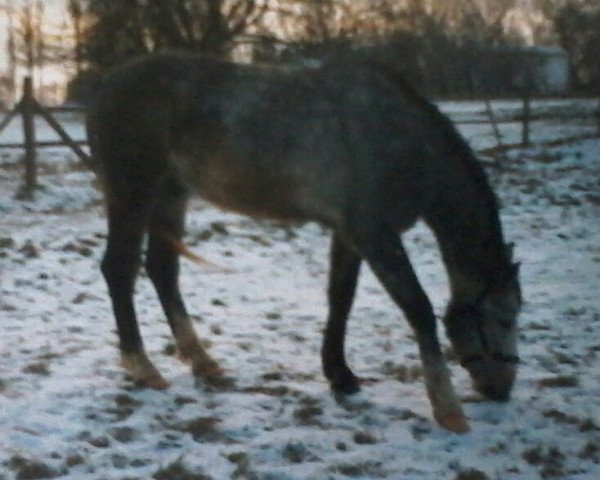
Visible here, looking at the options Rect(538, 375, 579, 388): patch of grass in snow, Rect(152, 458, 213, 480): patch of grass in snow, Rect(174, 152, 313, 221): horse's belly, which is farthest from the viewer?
Rect(538, 375, 579, 388): patch of grass in snow

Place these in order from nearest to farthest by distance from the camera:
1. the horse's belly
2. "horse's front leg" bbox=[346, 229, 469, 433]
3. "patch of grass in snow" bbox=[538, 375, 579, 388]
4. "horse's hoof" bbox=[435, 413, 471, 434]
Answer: "horse's hoof" bbox=[435, 413, 471, 434], "horse's front leg" bbox=[346, 229, 469, 433], the horse's belly, "patch of grass in snow" bbox=[538, 375, 579, 388]

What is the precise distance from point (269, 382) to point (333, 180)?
47.0 inches

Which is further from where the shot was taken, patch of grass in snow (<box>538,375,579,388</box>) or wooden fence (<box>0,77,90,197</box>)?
wooden fence (<box>0,77,90,197</box>)

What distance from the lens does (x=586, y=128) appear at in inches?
1017

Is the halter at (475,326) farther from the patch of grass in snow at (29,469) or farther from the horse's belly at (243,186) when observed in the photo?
the patch of grass in snow at (29,469)

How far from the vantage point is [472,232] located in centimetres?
484

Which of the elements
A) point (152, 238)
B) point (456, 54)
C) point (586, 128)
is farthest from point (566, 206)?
point (456, 54)

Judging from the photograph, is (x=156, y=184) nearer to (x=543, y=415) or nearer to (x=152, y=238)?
(x=152, y=238)

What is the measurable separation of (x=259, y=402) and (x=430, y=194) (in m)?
1.33

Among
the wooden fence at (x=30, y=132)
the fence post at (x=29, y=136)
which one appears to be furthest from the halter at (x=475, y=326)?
the fence post at (x=29, y=136)

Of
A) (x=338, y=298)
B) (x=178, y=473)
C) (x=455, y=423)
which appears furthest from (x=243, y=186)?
(x=178, y=473)

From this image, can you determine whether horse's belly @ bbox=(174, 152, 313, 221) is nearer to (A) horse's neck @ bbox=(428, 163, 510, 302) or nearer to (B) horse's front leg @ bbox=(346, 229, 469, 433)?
(B) horse's front leg @ bbox=(346, 229, 469, 433)

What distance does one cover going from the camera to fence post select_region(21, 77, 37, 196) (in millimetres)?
13570

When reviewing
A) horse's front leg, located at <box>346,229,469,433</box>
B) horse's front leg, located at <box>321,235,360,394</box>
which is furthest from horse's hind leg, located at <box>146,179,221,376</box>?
horse's front leg, located at <box>346,229,469,433</box>
